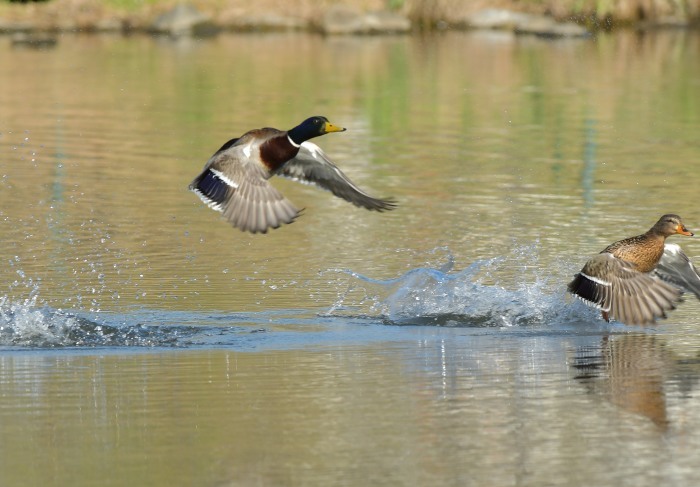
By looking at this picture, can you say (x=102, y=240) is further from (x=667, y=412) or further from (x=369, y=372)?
(x=667, y=412)

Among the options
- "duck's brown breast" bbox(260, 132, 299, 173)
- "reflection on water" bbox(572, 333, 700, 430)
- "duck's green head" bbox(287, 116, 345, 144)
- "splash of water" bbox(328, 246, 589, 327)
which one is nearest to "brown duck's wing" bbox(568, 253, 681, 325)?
"reflection on water" bbox(572, 333, 700, 430)

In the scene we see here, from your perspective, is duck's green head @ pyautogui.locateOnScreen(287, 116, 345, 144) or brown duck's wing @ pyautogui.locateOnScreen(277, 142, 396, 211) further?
brown duck's wing @ pyautogui.locateOnScreen(277, 142, 396, 211)

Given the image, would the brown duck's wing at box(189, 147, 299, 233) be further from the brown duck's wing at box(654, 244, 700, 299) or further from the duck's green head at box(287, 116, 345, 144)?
the brown duck's wing at box(654, 244, 700, 299)

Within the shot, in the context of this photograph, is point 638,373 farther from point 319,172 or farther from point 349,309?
point 319,172

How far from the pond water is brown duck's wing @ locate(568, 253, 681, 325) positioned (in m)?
0.26

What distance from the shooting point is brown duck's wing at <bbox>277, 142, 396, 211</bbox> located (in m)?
12.2

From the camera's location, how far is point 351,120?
25.4 m

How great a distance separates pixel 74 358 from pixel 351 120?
15.3 meters

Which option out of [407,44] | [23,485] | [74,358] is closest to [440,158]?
[74,358]

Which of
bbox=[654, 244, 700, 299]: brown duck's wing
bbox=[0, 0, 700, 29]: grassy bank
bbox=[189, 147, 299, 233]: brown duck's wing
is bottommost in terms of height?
bbox=[654, 244, 700, 299]: brown duck's wing

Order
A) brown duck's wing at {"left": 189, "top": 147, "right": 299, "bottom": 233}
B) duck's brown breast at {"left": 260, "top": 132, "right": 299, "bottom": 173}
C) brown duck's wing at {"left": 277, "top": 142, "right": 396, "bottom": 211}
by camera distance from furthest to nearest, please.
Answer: brown duck's wing at {"left": 277, "top": 142, "right": 396, "bottom": 211} < duck's brown breast at {"left": 260, "top": 132, "right": 299, "bottom": 173} < brown duck's wing at {"left": 189, "top": 147, "right": 299, "bottom": 233}

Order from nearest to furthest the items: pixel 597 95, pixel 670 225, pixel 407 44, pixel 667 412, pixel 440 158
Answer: pixel 667 412 → pixel 670 225 → pixel 440 158 → pixel 597 95 → pixel 407 44

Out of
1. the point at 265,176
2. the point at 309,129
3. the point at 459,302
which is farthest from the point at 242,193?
the point at 459,302

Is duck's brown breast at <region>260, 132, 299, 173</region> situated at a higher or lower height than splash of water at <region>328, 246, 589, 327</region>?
higher
